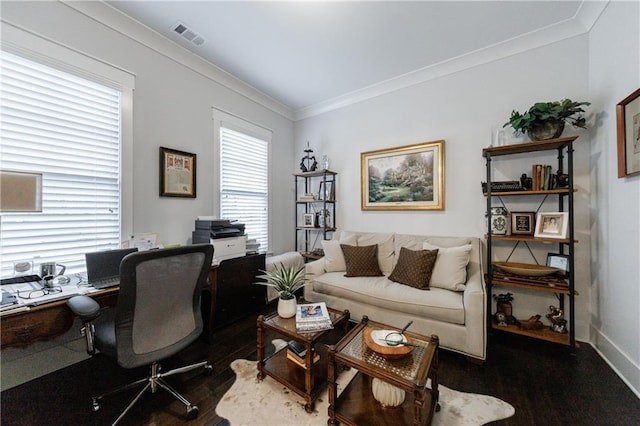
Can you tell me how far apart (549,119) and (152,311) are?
3347 mm

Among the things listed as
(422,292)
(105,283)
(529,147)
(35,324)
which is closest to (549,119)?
(529,147)

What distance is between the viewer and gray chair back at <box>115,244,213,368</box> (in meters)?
1.28

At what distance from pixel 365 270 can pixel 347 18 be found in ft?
8.04

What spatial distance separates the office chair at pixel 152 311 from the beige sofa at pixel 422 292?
142cm

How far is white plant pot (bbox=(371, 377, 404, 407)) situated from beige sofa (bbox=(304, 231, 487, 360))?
35.0 inches

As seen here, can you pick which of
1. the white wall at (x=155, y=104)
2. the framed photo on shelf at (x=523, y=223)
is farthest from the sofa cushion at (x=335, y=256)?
the framed photo on shelf at (x=523, y=223)

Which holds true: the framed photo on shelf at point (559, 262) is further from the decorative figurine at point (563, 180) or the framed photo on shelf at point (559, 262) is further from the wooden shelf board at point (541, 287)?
the decorative figurine at point (563, 180)

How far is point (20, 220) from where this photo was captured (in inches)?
67.4

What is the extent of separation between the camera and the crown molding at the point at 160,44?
1.96m

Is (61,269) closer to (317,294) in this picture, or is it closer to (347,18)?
(317,294)

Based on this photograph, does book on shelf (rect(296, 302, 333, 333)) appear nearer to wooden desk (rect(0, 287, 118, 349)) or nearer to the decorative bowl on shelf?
wooden desk (rect(0, 287, 118, 349))

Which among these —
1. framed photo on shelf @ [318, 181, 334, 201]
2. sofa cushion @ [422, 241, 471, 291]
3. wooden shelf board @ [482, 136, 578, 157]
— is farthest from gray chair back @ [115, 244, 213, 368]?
wooden shelf board @ [482, 136, 578, 157]

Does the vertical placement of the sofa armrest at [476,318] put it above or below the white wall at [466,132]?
below

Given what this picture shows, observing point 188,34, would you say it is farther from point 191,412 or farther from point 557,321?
point 557,321
